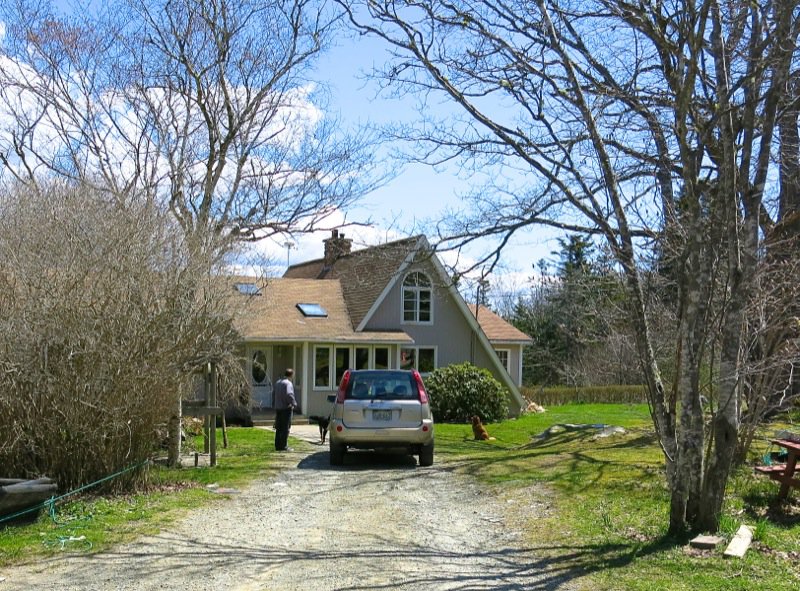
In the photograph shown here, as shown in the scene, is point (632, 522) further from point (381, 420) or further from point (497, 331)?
point (497, 331)

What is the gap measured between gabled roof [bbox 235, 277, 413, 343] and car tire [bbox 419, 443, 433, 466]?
445 inches

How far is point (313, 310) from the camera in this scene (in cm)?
2948

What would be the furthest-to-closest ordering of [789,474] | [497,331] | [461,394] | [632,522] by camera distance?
[497,331] → [461,394] → [789,474] → [632,522]

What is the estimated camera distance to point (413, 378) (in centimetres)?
1511

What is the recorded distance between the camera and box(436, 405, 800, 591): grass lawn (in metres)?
7.06

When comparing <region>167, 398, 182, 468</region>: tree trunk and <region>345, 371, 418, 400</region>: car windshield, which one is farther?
<region>345, 371, 418, 400</region>: car windshield

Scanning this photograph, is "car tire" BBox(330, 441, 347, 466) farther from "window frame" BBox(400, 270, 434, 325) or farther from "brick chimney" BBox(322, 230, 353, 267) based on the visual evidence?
"window frame" BBox(400, 270, 434, 325)

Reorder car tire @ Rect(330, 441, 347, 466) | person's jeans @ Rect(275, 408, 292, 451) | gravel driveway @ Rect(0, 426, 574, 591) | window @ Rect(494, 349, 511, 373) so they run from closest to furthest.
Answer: gravel driveway @ Rect(0, 426, 574, 591)
car tire @ Rect(330, 441, 347, 466)
person's jeans @ Rect(275, 408, 292, 451)
window @ Rect(494, 349, 511, 373)

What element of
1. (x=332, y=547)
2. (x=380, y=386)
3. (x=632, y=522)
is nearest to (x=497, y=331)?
(x=380, y=386)

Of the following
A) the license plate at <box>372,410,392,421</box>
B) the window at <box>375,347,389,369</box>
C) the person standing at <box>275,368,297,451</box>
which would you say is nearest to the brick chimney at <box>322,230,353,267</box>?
the window at <box>375,347,389,369</box>

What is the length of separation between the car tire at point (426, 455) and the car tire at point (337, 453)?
4.27 ft

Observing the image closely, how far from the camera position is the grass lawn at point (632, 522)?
7059 mm

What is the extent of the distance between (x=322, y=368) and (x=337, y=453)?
1393 centimetres

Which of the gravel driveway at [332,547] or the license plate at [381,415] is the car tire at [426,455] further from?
the gravel driveway at [332,547]
